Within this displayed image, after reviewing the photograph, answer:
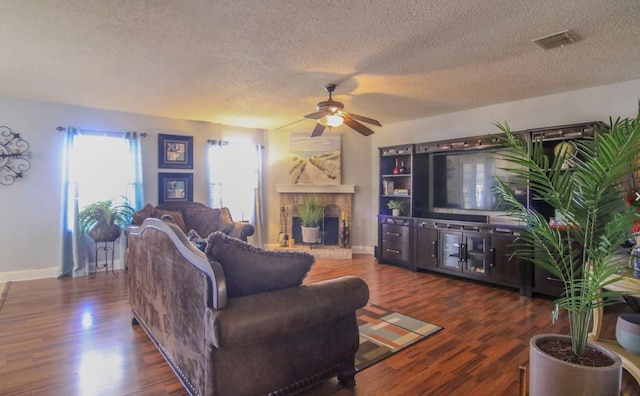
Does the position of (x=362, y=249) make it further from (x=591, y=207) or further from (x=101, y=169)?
(x=591, y=207)

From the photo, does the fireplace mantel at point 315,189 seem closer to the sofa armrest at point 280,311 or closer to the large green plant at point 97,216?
the large green plant at point 97,216

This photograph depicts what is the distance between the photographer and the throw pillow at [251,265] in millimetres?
1763

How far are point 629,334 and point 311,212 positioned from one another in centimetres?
488

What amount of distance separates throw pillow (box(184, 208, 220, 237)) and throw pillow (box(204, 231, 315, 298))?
358 centimetres

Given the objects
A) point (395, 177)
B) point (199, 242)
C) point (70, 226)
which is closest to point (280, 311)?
point (199, 242)

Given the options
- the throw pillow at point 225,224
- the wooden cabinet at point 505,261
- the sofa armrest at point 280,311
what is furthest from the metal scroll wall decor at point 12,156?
the wooden cabinet at point 505,261

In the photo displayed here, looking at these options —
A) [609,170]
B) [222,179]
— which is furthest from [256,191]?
[609,170]

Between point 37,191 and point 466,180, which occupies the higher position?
→ point 466,180

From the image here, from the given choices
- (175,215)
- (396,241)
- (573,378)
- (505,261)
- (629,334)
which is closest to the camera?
(573,378)

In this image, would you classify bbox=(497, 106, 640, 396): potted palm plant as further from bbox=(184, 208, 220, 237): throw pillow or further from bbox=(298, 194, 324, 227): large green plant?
bbox=(298, 194, 324, 227): large green plant

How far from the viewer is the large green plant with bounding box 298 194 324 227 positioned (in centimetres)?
643

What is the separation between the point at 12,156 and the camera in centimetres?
458

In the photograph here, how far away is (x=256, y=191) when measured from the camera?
660 cm

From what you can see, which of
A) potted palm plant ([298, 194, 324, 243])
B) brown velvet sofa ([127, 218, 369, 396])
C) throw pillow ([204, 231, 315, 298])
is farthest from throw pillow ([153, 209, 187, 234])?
throw pillow ([204, 231, 315, 298])
